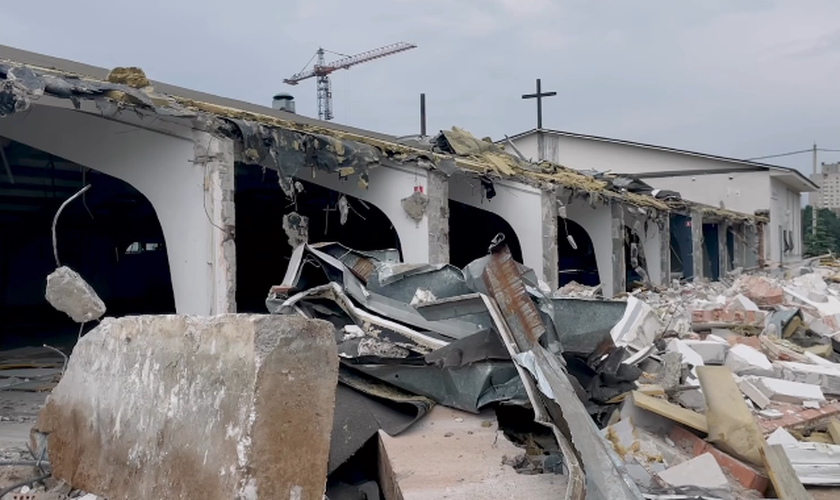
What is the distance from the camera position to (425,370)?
466 cm

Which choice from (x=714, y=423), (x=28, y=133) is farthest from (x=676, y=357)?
(x=28, y=133)

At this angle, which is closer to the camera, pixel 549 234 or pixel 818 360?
pixel 818 360

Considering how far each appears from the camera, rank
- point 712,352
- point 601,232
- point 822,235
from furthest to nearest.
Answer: point 822,235
point 601,232
point 712,352

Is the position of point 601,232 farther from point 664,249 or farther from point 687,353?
point 687,353

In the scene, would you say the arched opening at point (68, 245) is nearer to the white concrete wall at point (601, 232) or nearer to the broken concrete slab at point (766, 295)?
the white concrete wall at point (601, 232)

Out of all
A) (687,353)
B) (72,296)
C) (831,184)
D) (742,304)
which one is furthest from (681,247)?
(831,184)

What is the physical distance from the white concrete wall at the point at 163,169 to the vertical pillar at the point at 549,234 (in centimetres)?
690

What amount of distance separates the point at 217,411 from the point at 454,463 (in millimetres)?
1489

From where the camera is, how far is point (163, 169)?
8266mm

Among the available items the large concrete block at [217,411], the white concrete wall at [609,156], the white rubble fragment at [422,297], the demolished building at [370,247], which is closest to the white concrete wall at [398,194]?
the demolished building at [370,247]

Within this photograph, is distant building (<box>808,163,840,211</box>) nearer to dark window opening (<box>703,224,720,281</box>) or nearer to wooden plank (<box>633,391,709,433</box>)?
dark window opening (<box>703,224,720,281</box>)

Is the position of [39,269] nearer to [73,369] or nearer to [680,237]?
[73,369]

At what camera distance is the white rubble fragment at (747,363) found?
674 centimetres

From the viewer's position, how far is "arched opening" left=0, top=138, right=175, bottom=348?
477 inches
